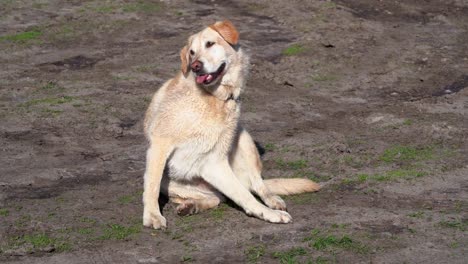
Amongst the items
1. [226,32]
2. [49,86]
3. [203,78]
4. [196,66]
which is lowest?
[49,86]

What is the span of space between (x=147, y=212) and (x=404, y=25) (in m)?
9.27

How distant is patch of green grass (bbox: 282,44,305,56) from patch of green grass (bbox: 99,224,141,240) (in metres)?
6.76

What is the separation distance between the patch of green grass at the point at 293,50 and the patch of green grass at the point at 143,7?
2.93m

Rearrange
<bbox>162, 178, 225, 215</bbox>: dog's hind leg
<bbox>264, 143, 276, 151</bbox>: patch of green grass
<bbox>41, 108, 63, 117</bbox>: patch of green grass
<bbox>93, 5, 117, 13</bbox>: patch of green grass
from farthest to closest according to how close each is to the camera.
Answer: <bbox>93, 5, 117, 13</bbox>: patch of green grass → <bbox>41, 108, 63, 117</bbox>: patch of green grass → <bbox>264, 143, 276, 151</bbox>: patch of green grass → <bbox>162, 178, 225, 215</bbox>: dog's hind leg

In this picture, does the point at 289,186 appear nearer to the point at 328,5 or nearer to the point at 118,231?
the point at 118,231

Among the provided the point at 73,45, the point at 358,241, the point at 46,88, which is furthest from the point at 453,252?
the point at 73,45

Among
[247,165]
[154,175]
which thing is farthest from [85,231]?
[247,165]

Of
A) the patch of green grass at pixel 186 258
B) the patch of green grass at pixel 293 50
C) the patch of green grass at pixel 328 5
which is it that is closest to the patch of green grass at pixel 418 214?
the patch of green grass at pixel 186 258

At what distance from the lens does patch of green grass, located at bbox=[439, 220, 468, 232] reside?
6.66 meters

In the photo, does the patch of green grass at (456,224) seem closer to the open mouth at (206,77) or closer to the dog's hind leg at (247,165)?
the dog's hind leg at (247,165)

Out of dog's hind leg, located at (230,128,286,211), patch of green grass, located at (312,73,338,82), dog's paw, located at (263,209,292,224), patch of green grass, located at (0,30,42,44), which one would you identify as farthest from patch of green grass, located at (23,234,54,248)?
patch of green grass, located at (0,30,42,44)

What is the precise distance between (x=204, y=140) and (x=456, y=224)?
218 centimetres

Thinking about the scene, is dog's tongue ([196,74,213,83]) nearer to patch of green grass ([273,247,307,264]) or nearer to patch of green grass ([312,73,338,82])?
patch of green grass ([273,247,307,264])

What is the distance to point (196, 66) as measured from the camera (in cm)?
714
